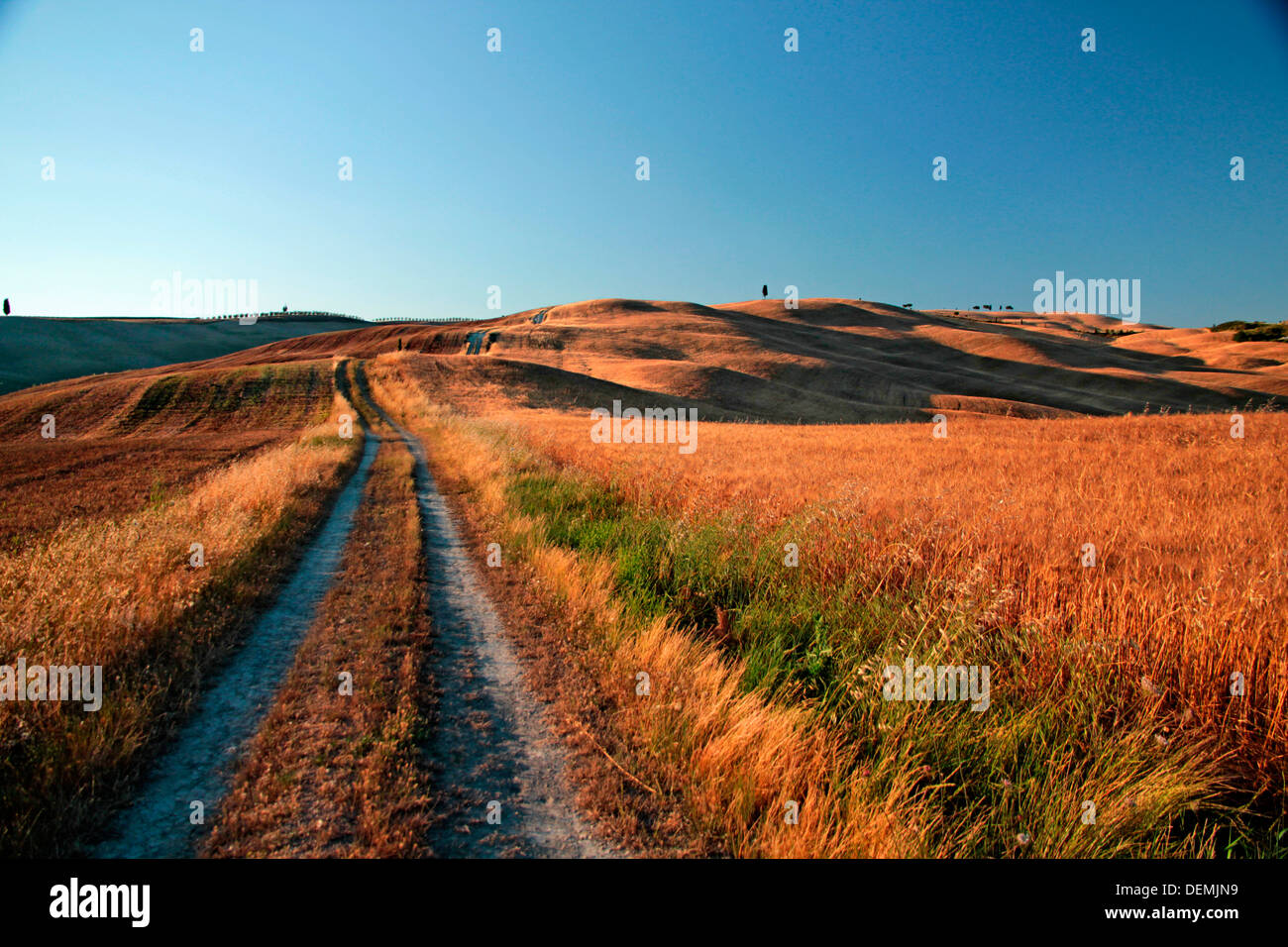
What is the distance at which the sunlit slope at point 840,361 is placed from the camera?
6112 cm

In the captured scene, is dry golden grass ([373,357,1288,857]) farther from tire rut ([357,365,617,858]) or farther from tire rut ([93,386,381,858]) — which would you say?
tire rut ([93,386,381,858])

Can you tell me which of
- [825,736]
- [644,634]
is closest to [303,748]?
[644,634]

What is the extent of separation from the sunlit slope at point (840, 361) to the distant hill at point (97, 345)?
2283cm

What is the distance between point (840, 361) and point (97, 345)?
13984 centimetres

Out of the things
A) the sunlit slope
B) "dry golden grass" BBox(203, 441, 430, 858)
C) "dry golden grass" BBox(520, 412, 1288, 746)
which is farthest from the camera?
the sunlit slope

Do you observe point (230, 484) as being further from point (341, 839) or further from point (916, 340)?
point (916, 340)

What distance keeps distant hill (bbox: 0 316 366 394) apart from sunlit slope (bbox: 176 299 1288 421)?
22830 millimetres

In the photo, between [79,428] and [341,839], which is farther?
[79,428]

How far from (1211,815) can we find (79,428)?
5848 centimetres

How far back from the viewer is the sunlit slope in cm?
6112

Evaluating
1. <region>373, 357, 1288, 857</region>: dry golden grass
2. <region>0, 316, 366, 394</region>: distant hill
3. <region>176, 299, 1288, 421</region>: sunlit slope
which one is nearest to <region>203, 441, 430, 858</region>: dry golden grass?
<region>373, 357, 1288, 857</region>: dry golden grass

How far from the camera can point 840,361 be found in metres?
→ 81.1
